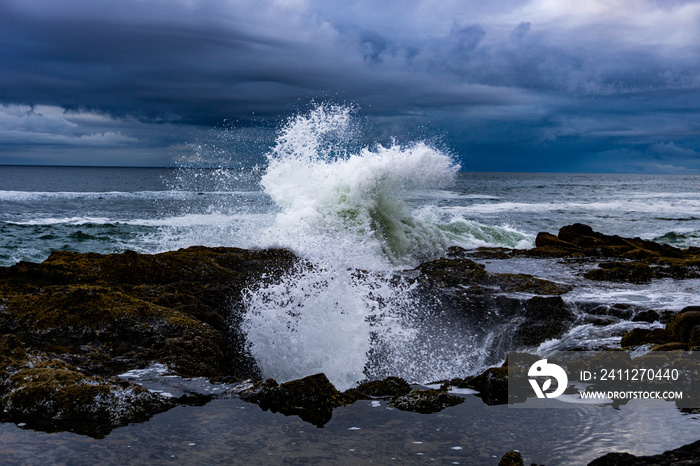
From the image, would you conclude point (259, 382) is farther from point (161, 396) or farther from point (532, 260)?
point (532, 260)

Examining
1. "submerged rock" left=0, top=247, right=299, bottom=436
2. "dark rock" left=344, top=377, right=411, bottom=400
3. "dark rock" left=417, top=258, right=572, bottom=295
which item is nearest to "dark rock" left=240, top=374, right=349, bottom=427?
"dark rock" left=344, top=377, right=411, bottom=400

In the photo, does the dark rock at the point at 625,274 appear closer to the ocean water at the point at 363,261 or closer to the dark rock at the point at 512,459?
the ocean water at the point at 363,261

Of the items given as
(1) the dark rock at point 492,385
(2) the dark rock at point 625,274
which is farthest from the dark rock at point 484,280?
(1) the dark rock at point 492,385

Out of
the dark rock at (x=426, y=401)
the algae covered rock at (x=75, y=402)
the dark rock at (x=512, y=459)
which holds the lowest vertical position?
the algae covered rock at (x=75, y=402)

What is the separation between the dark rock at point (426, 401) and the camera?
3.68 m

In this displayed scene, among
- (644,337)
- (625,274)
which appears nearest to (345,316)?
(644,337)

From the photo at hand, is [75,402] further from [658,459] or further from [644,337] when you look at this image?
[644,337]

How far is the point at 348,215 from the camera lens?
12.0m

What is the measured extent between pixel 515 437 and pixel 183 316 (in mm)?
3567

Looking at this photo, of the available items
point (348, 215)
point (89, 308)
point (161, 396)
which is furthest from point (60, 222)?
point (161, 396)

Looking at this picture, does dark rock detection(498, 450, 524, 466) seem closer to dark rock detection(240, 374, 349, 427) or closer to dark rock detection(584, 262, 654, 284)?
dark rock detection(240, 374, 349, 427)

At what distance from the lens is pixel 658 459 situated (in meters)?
2.69

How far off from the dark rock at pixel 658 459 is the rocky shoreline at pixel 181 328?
0.19 feet

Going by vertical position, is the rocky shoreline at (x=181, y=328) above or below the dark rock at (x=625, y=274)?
below
